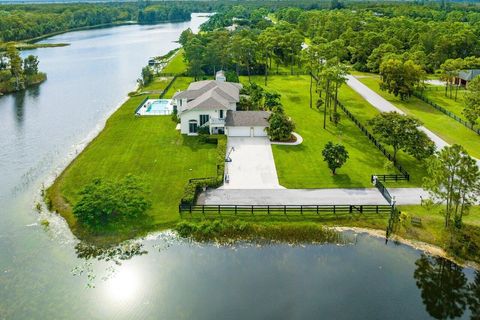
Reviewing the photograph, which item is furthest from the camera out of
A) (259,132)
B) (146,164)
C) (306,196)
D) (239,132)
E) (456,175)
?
(239,132)

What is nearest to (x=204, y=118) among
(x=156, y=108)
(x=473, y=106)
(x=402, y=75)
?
(x=156, y=108)

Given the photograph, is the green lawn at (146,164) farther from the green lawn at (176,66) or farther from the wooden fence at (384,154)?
the green lawn at (176,66)

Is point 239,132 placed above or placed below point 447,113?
above

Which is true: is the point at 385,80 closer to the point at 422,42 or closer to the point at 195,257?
the point at 422,42

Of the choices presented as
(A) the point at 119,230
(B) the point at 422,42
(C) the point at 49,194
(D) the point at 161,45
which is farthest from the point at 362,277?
(D) the point at 161,45

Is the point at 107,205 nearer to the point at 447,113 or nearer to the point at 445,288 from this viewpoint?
the point at 445,288

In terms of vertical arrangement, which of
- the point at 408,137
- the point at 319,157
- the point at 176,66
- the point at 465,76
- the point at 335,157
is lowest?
the point at 319,157

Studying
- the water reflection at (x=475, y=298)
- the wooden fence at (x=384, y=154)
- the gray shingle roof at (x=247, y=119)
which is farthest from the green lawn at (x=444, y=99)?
the water reflection at (x=475, y=298)
